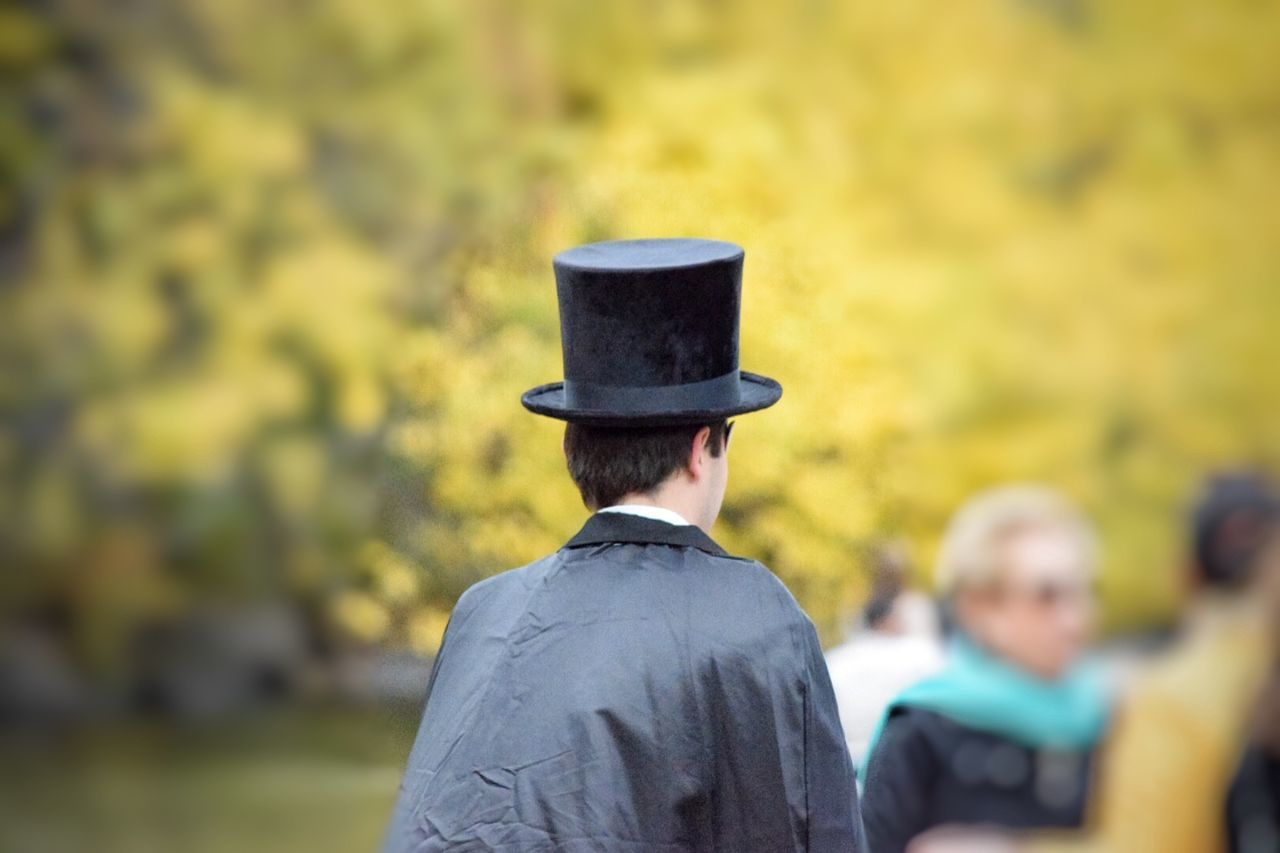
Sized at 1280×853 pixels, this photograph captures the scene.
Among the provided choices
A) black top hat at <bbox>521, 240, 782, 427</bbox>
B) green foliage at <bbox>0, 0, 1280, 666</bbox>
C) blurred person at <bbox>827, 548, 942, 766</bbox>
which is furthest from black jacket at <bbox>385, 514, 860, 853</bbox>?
green foliage at <bbox>0, 0, 1280, 666</bbox>

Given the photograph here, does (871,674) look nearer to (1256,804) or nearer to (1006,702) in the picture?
(1006,702)

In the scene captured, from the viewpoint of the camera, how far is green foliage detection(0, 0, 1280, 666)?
5.90 m

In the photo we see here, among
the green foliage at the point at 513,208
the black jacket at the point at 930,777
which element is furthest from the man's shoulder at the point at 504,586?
the green foliage at the point at 513,208

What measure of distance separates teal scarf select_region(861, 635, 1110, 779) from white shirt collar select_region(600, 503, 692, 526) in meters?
0.90

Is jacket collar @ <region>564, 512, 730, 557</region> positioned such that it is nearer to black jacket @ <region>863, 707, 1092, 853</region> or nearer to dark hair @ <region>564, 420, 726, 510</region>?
dark hair @ <region>564, 420, 726, 510</region>

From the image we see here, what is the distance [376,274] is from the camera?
6.12m

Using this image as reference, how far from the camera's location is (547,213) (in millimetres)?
4945

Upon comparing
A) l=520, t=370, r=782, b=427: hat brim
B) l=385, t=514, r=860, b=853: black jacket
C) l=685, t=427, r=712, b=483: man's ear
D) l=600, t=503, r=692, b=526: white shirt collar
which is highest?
l=520, t=370, r=782, b=427: hat brim

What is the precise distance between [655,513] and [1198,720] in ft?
5.16

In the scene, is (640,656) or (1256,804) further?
(1256,804)

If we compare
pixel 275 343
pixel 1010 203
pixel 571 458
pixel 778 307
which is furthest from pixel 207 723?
pixel 571 458

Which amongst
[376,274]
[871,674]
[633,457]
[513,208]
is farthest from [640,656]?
[376,274]

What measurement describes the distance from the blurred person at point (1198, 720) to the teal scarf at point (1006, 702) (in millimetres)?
102

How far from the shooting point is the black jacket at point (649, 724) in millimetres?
1383
